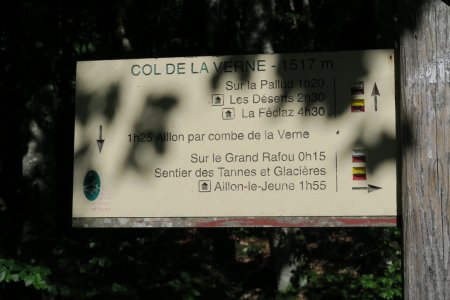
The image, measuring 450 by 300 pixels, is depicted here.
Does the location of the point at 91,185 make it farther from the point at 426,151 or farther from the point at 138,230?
the point at 138,230

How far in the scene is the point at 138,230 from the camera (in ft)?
29.8

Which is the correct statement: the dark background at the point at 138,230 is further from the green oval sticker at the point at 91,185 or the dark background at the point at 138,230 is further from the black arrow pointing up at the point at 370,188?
the green oval sticker at the point at 91,185

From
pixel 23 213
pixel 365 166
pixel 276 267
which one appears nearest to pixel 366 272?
pixel 276 267

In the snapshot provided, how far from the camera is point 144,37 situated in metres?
12.0

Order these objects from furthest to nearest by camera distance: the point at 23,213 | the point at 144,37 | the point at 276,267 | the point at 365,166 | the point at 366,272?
the point at 144,37 → the point at 366,272 → the point at 276,267 → the point at 23,213 → the point at 365,166

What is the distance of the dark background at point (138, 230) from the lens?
512 centimetres

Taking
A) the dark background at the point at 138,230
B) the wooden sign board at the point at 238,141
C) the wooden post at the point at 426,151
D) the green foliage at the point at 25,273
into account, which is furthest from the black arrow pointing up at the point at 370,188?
the green foliage at the point at 25,273

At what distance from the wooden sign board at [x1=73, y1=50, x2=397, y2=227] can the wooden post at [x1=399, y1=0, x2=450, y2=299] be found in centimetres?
16

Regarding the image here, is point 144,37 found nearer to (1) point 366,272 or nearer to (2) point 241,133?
(1) point 366,272

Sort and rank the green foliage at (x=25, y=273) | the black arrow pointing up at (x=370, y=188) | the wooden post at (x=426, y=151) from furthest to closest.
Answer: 1. the green foliage at (x=25, y=273)
2. the black arrow pointing up at (x=370, y=188)
3. the wooden post at (x=426, y=151)

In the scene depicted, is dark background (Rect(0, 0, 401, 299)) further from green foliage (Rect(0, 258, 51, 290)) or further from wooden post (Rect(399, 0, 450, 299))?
wooden post (Rect(399, 0, 450, 299))

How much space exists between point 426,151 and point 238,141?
82cm

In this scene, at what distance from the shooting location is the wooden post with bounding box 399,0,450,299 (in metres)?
2.58

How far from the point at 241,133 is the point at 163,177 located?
422 mm
